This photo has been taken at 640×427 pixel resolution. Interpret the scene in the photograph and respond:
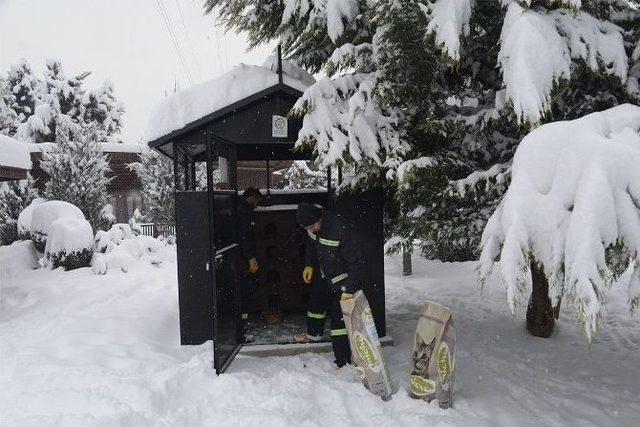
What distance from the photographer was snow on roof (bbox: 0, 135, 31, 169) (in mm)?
8008

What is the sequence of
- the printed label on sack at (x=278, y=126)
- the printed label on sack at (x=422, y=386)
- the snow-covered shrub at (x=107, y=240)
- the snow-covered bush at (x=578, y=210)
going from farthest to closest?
the snow-covered shrub at (x=107, y=240) < the printed label on sack at (x=278, y=126) < the printed label on sack at (x=422, y=386) < the snow-covered bush at (x=578, y=210)

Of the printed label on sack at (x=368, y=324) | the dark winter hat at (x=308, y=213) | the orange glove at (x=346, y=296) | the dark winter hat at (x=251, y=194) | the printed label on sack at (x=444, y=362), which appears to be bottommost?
the printed label on sack at (x=444, y=362)

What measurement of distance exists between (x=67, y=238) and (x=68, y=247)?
0.26 m

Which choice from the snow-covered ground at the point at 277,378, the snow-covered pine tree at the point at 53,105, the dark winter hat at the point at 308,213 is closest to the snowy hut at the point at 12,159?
the snow-covered ground at the point at 277,378

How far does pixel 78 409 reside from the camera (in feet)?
13.3

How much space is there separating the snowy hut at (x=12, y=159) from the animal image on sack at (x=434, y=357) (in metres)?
7.61

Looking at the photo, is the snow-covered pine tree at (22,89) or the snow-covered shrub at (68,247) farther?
the snow-covered pine tree at (22,89)

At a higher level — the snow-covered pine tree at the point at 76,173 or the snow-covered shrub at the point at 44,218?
the snow-covered pine tree at the point at 76,173

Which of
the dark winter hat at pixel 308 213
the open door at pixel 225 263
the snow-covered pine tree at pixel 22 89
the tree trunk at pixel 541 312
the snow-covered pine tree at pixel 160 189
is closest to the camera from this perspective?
the open door at pixel 225 263

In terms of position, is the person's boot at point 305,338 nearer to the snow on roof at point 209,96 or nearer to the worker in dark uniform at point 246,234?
the worker in dark uniform at point 246,234

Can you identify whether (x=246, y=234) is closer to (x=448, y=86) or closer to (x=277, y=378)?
(x=277, y=378)

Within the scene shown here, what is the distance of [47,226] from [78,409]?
1142cm

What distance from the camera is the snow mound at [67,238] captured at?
12.6 m

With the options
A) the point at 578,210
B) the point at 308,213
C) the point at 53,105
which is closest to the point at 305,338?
the point at 308,213
